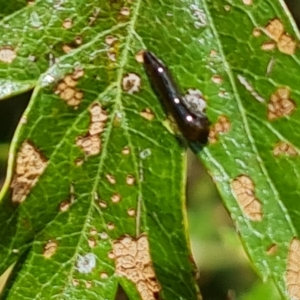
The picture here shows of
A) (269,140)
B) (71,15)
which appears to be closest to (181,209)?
(269,140)

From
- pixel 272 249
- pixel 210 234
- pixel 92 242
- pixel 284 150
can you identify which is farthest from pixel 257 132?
pixel 210 234

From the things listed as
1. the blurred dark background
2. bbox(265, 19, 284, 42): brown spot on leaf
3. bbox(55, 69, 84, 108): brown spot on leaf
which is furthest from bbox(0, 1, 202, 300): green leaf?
the blurred dark background

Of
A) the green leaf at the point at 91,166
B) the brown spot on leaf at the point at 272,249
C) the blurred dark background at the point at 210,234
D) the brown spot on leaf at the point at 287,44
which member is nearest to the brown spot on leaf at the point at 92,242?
the green leaf at the point at 91,166

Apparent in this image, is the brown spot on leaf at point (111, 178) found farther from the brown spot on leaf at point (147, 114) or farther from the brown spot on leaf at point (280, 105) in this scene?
the brown spot on leaf at point (280, 105)

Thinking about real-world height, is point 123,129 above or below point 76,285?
above

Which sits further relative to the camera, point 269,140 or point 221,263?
point 221,263

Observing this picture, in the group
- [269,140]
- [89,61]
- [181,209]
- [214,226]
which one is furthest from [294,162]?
[214,226]

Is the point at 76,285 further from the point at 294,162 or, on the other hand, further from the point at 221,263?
the point at 221,263

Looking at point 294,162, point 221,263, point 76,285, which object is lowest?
point 221,263
